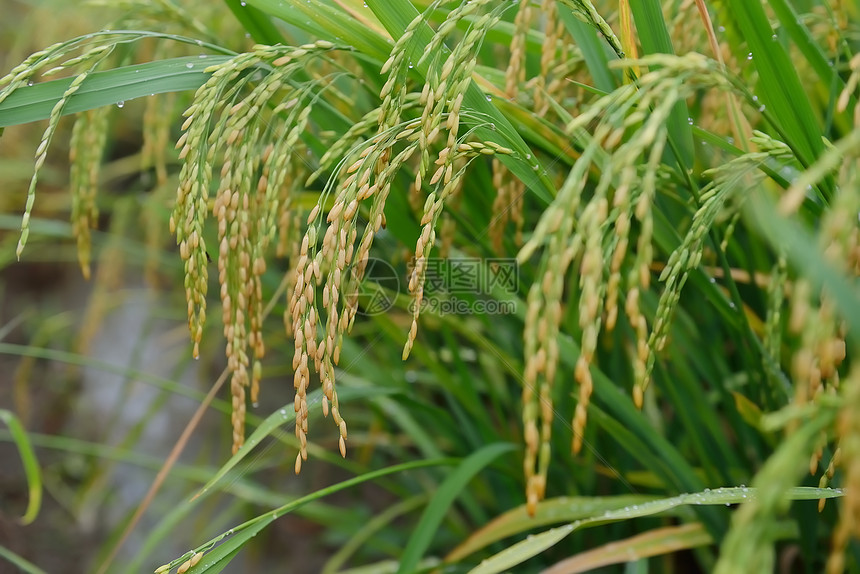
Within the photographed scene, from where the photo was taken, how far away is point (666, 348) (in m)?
0.92

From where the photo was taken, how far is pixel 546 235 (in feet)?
2.24

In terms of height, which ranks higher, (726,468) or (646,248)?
(646,248)

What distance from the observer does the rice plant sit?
444 mm

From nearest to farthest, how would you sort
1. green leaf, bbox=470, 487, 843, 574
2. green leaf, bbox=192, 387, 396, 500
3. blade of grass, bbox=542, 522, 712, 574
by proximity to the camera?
green leaf, bbox=470, 487, 843, 574, green leaf, bbox=192, 387, 396, 500, blade of grass, bbox=542, 522, 712, 574

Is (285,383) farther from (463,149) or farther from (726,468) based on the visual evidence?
(463,149)

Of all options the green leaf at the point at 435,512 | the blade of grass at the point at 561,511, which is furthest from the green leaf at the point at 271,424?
the blade of grass at the point at 561,511

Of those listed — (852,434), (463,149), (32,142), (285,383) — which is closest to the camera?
(852,434)

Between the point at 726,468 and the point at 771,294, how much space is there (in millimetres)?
365

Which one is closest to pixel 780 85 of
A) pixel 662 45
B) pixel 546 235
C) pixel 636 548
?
pixel 662 45

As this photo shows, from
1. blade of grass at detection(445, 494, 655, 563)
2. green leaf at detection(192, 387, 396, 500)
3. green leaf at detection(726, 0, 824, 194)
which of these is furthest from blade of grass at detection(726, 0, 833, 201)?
green leaf at detection(192, 387, 396, 500)

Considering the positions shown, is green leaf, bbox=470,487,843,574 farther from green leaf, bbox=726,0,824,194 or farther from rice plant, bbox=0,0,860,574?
green leaf, bbox=726,0,824,194

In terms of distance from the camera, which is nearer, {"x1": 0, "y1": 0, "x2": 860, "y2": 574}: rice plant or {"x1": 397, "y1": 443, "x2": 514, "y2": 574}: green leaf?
{"x1": 0, "y1": 0, "x2": 860, "y2": 574}: rice plant

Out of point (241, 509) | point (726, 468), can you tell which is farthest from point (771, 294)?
point (241, 509)

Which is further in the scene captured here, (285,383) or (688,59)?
(285,383)
